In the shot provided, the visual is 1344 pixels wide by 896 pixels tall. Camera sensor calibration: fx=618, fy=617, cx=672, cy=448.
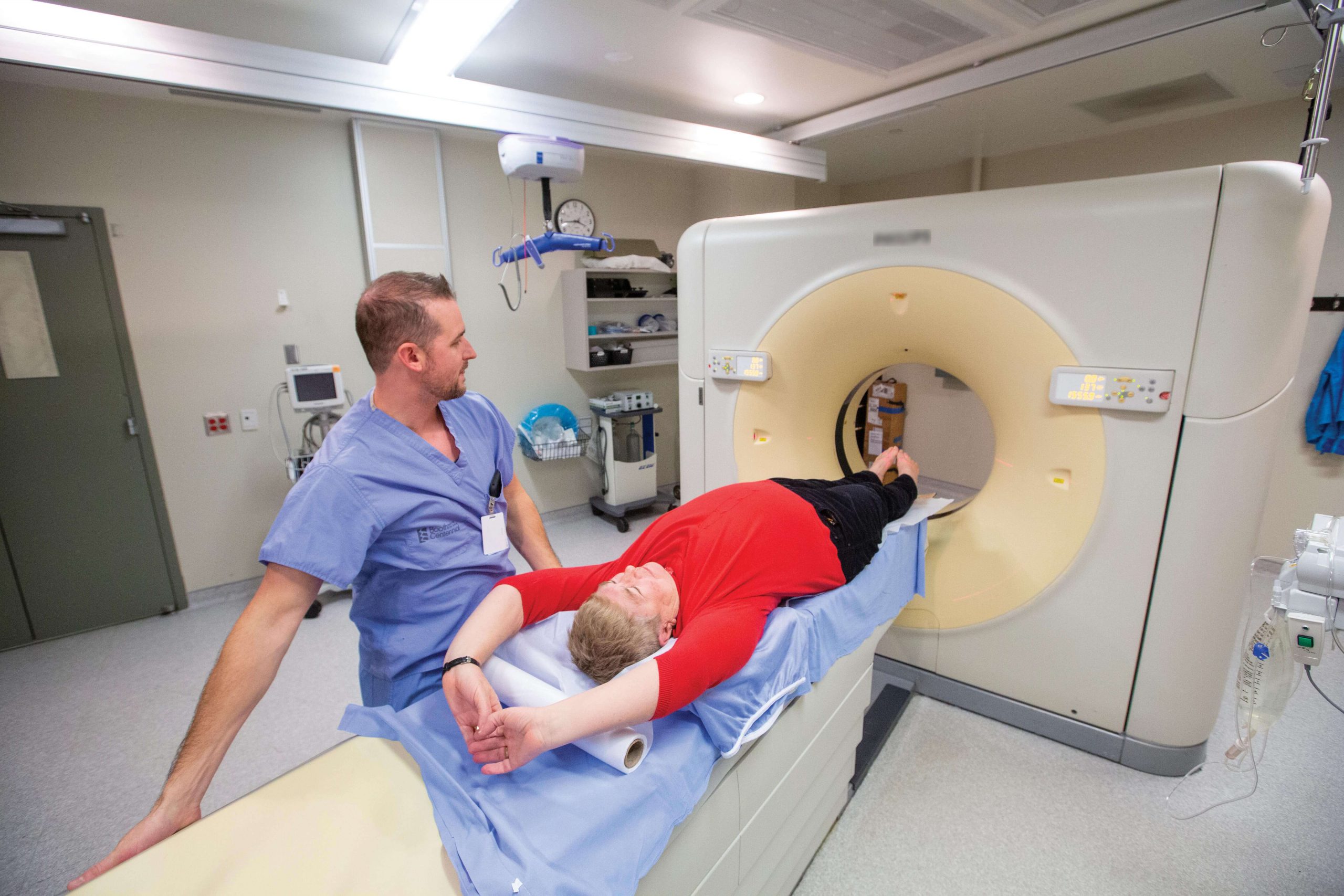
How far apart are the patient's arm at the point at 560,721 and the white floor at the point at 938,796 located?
875 millimetres

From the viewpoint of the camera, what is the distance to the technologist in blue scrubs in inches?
38.9

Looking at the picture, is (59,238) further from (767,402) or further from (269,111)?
(767,402)

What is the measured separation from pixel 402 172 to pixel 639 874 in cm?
317

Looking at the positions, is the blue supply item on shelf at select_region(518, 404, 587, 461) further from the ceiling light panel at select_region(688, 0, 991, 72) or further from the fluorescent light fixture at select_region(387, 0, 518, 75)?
the ceiling light panel at select_region(688, 0, 991, 72)

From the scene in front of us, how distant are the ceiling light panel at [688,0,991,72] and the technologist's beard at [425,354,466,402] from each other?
134cm

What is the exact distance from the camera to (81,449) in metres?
2.63

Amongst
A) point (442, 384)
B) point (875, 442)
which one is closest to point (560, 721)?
point (442, 384)

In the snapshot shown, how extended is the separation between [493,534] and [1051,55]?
2326 millimetres

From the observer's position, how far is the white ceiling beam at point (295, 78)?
146 centimetres

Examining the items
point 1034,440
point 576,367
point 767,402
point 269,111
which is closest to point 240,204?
point 269,111

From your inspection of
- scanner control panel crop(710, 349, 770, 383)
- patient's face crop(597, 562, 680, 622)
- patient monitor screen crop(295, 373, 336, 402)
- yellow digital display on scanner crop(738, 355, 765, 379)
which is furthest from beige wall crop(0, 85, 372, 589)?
patient's face crop(597, 562, 680, 622)

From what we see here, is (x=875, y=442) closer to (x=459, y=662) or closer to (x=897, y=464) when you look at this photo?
(x=897, y=464)

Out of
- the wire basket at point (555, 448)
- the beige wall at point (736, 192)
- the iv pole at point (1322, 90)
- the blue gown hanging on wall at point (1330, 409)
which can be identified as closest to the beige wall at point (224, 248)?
the wire basket at point (555, 448)

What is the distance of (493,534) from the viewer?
4.28 feet
